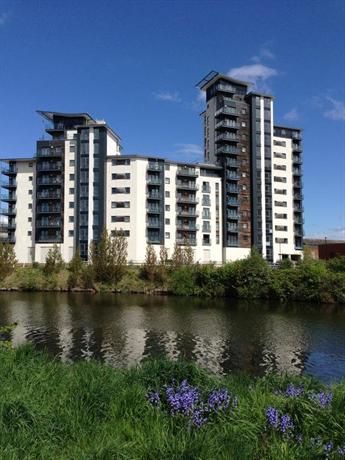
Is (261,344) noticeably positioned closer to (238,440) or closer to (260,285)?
(238,440)

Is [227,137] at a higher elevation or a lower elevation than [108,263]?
higher

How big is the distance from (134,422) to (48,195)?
95.1 metres

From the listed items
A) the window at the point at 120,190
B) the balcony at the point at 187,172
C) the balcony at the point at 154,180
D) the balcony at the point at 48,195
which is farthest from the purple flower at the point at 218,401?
the balcony at the point at 48,195

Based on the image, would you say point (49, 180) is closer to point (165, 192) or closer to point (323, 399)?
point (165, 192)

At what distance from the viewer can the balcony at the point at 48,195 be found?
97.4 metres

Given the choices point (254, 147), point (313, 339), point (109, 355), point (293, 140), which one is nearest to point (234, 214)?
point (254, 147)

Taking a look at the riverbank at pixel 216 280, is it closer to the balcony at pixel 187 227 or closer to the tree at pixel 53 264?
the tree at pixel 53 264

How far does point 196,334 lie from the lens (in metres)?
32.8

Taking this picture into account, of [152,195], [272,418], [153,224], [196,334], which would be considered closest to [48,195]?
[152,195]

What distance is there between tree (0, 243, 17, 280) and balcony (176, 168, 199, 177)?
140ft

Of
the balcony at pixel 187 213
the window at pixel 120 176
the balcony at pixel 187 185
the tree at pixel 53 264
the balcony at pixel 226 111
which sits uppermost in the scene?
the balcony at pixel 226 111

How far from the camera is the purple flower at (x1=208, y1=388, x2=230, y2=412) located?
810 centimetres

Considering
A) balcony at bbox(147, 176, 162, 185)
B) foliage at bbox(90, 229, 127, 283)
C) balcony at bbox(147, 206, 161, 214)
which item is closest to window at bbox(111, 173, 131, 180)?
balcony at bbox(147, 176, 162, 185)

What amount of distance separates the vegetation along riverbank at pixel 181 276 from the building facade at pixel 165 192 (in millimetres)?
13542
